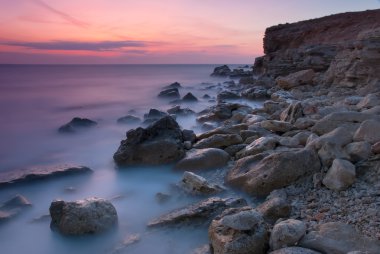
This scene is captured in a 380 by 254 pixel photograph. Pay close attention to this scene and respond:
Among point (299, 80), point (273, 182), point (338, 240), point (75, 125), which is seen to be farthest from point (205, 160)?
point (299, 80)

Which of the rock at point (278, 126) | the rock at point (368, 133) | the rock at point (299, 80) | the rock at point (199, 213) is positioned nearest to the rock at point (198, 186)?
the rock at point (199, 213)

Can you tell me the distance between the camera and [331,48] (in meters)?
15.3

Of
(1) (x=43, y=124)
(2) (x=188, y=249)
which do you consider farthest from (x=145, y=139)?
(1) (x=43, y=124)

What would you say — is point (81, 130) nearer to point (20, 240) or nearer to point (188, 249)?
point (20, 240)

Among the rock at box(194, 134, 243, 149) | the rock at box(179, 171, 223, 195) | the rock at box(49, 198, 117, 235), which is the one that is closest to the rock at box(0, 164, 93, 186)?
the rock at box(49, 198, 117, 235)

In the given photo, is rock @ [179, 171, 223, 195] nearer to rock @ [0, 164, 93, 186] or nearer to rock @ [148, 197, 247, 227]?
rock @ [148, 197, 247, 227]

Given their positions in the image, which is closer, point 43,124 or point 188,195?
point 188,195

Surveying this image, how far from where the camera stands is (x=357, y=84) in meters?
10.0

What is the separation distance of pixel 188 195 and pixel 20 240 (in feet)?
5.97

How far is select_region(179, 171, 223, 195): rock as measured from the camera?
4345 millimetres

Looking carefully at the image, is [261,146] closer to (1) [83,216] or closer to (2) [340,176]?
(2) [340,176]

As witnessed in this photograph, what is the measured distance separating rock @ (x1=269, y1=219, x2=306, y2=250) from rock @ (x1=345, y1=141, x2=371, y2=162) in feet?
4.83

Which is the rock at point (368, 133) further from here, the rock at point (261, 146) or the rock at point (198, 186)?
the rock at point (198, 186)

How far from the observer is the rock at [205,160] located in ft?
17.4
